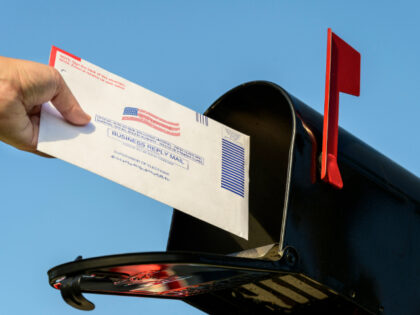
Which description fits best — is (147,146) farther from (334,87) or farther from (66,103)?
(334,87)

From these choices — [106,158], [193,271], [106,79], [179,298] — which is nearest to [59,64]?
[106,79]

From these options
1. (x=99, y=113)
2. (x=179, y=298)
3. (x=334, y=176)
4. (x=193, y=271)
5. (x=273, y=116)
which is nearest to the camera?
(x=193, y=271)

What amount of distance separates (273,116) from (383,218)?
43 centimetres

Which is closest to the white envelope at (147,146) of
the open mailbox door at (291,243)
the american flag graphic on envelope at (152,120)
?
the american flag graphic on envelope at (152,120)

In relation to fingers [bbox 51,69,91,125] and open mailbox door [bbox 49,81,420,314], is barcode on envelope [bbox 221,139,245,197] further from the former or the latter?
fingers [bbox 51,69,91,125]

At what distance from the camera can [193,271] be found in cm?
171

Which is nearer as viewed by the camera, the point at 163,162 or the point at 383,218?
the point at 163,162

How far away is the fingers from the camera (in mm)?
1738

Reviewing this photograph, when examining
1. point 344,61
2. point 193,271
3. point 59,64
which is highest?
point 344,61

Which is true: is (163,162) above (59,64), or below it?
below

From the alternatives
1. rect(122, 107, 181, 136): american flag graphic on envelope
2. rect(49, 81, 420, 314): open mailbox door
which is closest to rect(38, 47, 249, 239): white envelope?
rect(122, 107, 181, 136): american flag graphic on envelope

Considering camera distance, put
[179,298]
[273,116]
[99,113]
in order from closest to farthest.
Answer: [99,113] < [179,298] < [273,116]

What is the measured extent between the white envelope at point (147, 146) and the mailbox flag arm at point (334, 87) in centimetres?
24

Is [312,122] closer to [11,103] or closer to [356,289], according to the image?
[356,289]
